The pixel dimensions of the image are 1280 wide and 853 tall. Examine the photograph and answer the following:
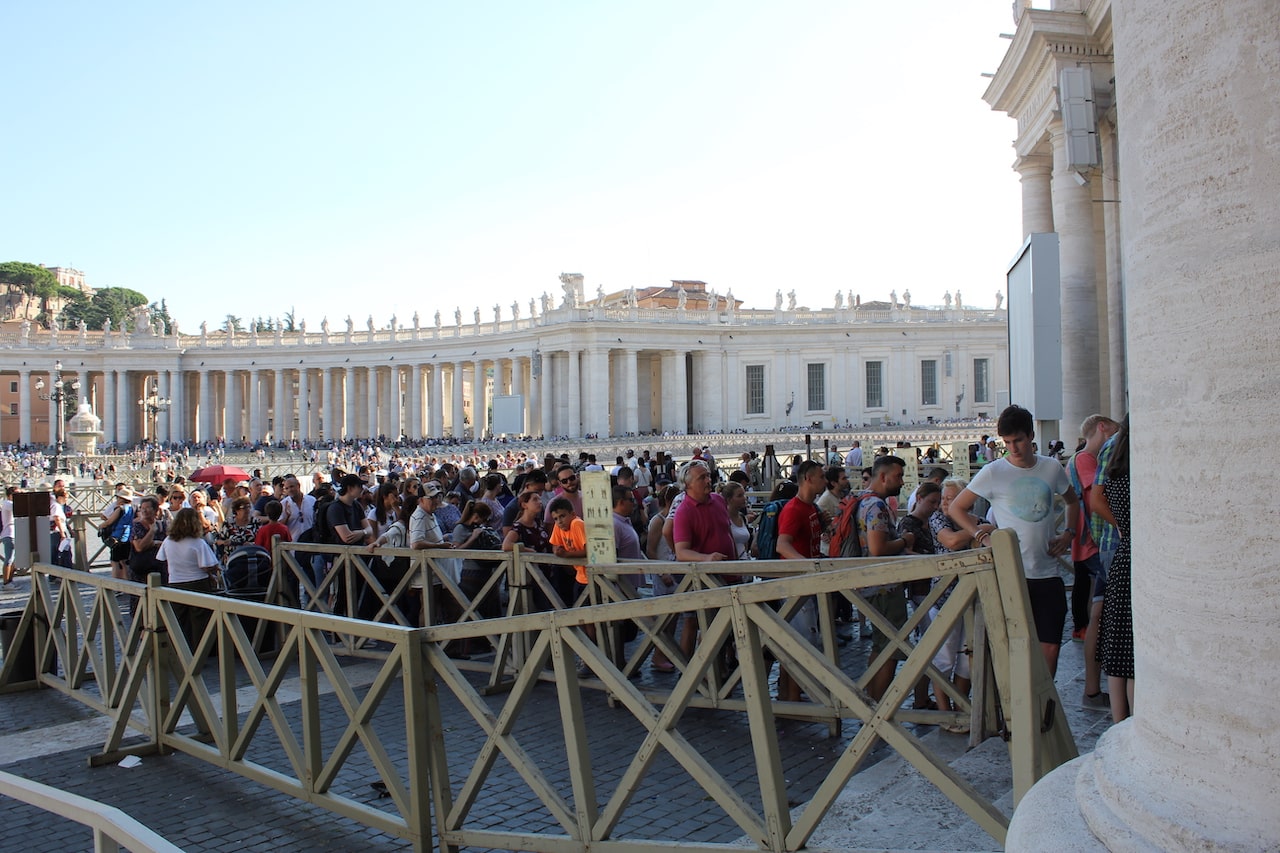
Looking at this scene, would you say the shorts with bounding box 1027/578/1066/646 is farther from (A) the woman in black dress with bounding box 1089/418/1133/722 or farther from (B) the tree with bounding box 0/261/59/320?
(B) the tree with bounding box 0/261/59/320

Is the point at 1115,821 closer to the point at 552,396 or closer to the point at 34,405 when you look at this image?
the point at 552,396

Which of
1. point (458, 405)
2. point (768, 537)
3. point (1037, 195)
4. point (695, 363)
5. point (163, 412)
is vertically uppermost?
point (695, 363)

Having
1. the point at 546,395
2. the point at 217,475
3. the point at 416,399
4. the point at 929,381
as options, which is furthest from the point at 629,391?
the point at 217,475

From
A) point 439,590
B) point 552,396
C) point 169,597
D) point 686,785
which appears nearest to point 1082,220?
point 439,590

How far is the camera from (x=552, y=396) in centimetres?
6256

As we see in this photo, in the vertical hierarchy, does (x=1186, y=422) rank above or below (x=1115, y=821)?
above

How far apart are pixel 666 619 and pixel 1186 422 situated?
5.07 m

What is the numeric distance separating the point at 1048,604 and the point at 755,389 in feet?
188

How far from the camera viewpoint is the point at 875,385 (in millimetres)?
62781

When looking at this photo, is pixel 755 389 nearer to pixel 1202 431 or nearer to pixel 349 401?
pixel 349 401

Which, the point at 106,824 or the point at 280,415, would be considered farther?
the point at 280,415

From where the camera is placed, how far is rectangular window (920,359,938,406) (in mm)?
62781

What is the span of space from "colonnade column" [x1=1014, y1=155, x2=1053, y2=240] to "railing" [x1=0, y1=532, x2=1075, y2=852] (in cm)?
1452

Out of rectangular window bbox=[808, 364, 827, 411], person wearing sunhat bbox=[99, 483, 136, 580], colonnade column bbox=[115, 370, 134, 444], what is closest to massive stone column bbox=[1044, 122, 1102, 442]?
person wearing sunhat bbox=[99, 483, 136, 580]
